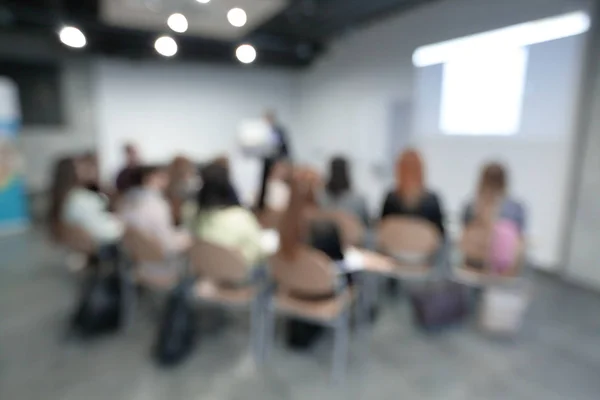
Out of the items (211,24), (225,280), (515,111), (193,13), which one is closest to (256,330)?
(225,280)

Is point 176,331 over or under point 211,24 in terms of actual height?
under

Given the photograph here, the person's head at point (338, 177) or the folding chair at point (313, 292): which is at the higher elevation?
the person's head at point (338, 177)

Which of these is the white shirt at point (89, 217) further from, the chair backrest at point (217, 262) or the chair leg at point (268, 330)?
the chair leg at point (268, 330)

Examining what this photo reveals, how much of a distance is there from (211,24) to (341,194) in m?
3.46

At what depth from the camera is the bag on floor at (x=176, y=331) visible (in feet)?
8.29

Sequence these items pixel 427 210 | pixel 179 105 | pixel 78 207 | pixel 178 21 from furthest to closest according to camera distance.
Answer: pixel 179 105 < pixel 78 207 < pixel 427 210 < pixel 178 21

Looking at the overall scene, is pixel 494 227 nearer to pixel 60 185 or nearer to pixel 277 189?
pixel 277 189

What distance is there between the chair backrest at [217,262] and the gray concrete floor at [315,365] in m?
0.61

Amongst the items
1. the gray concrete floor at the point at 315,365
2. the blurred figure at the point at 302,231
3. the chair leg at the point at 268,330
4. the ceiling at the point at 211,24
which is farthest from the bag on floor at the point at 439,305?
the ceiling at the point at 211,24

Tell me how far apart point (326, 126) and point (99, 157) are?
14.1ft

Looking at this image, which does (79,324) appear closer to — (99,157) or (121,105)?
(99,157)

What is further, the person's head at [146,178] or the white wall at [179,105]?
the white wall at [179,105]

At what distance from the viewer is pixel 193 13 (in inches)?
136

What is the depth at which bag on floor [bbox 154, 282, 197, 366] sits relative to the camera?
2525 millimetres
